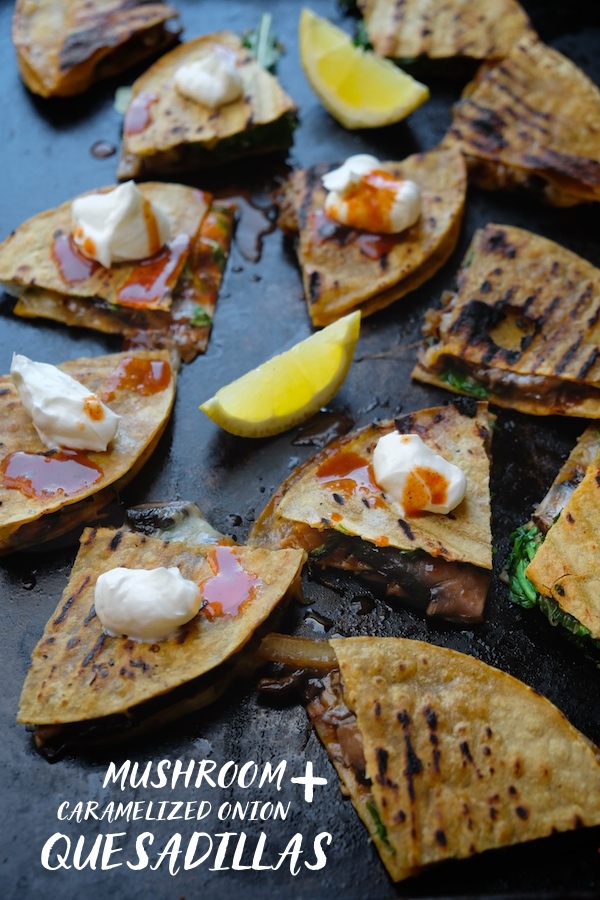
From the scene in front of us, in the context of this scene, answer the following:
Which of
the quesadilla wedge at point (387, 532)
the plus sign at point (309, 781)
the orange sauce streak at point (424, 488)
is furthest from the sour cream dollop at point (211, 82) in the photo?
the plus sign at point (309, 781)

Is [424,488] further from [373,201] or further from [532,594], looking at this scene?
[373,201]

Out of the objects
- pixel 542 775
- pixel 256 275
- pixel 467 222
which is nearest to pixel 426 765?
pixel 542 775

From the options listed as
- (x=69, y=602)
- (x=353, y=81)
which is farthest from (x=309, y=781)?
(x=353, y=81)

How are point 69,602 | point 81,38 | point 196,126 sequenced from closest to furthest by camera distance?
point 69,602
point 196,126
point 81,38

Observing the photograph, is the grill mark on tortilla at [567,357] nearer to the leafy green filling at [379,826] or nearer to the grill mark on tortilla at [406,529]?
the grill mark on tortilla at [406,529]

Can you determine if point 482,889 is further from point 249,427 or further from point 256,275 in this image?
point 256,275
